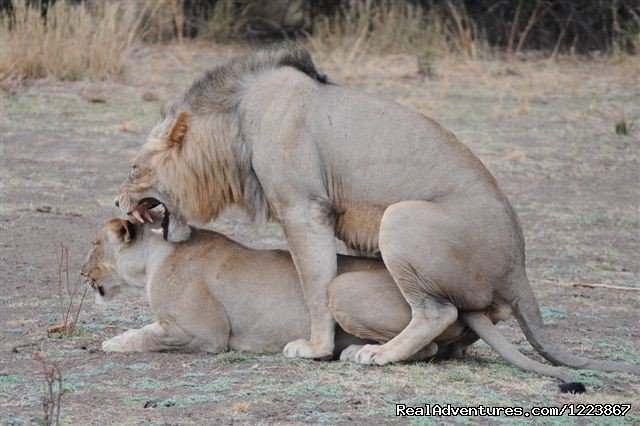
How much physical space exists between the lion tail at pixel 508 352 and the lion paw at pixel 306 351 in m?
0.66

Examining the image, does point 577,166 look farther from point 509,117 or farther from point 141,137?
point 141,137

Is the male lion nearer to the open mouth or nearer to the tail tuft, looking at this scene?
the open mouth

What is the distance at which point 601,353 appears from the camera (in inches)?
254

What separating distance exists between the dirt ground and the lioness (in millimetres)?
117

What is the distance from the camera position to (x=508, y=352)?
19.0 ft

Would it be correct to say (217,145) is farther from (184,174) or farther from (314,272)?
(314,272)

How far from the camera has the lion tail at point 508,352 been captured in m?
5.47

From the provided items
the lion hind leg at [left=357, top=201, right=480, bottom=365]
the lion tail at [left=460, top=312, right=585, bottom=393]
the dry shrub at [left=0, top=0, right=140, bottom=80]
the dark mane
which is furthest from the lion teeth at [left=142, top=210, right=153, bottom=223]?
the dry shrub at [left=0, top=0, right=140, bottom=80]

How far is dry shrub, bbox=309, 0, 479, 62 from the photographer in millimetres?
17703

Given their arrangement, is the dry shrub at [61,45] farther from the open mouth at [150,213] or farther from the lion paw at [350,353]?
the lion paw at [350,353]

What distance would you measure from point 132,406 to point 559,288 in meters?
3.75

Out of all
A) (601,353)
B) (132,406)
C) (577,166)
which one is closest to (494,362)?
(601,353)

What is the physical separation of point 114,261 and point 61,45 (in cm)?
863

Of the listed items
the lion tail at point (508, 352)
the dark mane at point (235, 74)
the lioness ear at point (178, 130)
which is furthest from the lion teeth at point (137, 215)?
the lion tail at point (508, 352)
